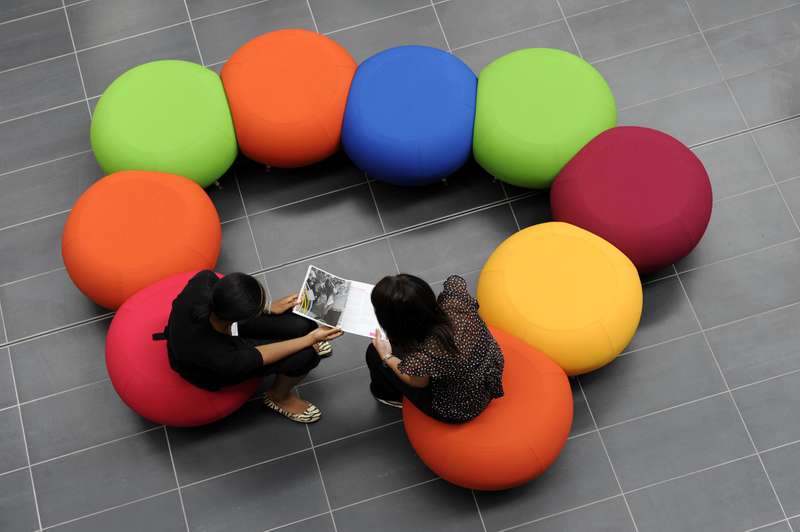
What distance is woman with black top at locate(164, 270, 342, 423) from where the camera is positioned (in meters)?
3.38

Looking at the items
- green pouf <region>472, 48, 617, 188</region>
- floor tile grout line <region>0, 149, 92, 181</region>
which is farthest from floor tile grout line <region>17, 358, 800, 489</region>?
floor tile grout line <region>0, 149, 92, 181</region>

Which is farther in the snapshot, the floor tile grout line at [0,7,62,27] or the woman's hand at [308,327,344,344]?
the floor tile grout line at [0,7,62,27]

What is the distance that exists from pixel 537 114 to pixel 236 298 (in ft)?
5.98

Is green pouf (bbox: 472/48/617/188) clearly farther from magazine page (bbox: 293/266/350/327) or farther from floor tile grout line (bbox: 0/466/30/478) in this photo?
floor tile grout line (bbox: 0/466/30/478)

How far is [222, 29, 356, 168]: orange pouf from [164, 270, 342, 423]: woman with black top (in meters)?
0.88

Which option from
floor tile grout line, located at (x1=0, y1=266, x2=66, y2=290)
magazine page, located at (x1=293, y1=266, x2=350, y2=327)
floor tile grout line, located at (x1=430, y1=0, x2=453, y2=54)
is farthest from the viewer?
floor tile grout line, located at (x1=430, y1=0, x2=453, y2=54)

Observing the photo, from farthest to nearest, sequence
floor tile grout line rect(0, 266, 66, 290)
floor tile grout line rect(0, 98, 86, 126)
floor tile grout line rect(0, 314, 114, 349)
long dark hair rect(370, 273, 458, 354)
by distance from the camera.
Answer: floor tile grout line rect(0, 98, 86, 126), floor tile grout line rect(0, 266, 66, 290), floor tile grout line rect(0, 314, 114, 349), long dark hair rect(370, 273, 458, 354)

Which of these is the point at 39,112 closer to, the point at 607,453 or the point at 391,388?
the point at 391,388

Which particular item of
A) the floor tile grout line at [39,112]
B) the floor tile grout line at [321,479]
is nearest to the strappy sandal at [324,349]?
the floor tile grout line at [321,479]

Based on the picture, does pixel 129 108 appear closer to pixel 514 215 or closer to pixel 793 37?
pixel 514 215

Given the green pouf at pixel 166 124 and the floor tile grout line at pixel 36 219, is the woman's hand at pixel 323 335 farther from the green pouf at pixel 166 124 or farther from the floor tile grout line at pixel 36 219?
the floor tile grout line at pixel 36 219

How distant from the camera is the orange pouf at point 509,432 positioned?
372 centimetres

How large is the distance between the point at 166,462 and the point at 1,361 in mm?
1052

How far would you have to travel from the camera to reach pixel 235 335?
3.79 metres
